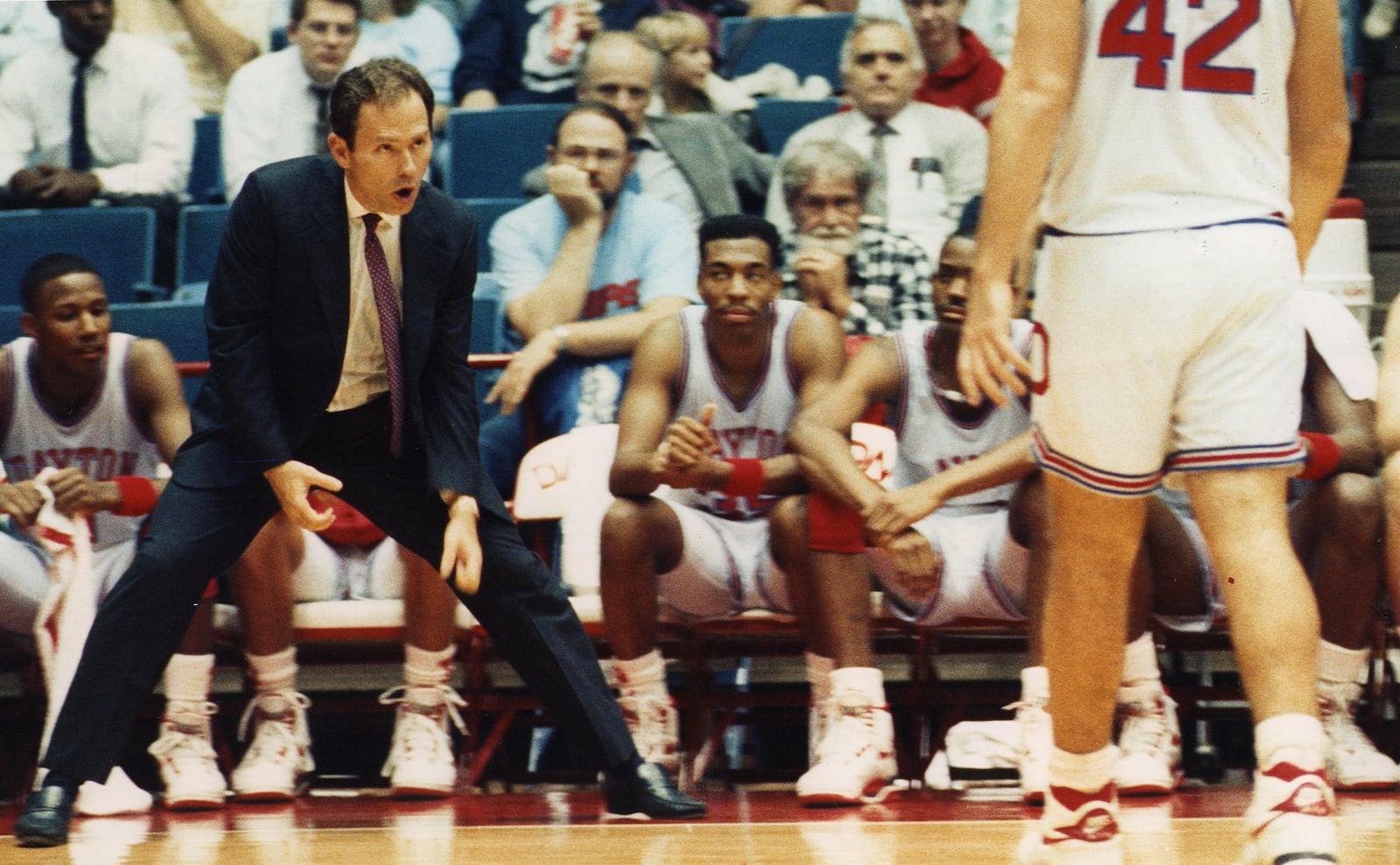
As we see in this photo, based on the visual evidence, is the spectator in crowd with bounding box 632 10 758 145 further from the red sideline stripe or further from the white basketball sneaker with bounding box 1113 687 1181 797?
the red sideline stripe

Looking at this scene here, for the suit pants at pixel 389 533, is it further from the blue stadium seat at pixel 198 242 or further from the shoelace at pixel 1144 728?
the blue stadium seat at pixel 198 242

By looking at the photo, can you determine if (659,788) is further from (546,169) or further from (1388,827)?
(546,169)

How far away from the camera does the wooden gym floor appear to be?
Answer: 10.7 feet

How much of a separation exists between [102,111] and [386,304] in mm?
3608

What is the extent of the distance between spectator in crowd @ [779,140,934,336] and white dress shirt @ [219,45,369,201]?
1914mm

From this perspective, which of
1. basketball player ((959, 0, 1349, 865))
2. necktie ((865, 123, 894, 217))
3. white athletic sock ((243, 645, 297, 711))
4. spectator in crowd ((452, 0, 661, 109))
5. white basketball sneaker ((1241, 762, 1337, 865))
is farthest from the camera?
spectator in crowd ((452, 0, 661, 109))

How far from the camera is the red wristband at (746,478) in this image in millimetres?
4637

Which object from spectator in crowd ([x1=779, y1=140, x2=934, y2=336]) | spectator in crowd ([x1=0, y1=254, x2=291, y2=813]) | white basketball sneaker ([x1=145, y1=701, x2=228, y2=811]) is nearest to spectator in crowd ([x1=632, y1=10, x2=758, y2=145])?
spectator in crowd ([x1=779, y1=140, x2=934, y2=336])

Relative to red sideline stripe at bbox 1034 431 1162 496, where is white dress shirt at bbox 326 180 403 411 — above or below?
above

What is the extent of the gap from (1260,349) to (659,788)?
1.69 m

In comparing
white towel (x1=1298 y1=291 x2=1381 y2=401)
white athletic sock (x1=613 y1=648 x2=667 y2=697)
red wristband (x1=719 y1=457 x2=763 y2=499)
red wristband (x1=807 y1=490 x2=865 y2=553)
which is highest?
white towel (x1=1298 y1=291 x2=1381 y2=401)

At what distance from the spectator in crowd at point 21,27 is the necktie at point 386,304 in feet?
14.5

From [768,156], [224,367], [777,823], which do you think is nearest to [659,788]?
[777,823]

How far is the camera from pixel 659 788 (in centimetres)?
377
